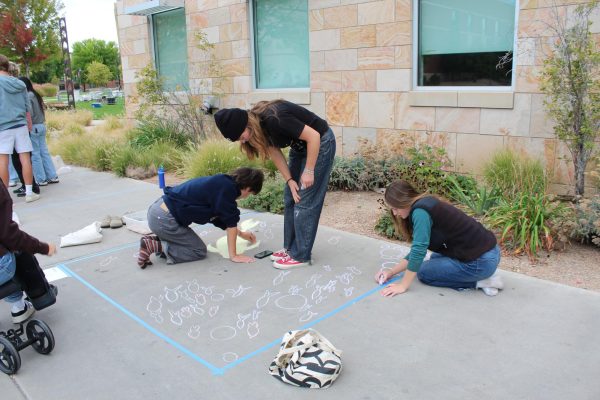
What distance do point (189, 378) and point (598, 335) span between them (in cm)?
242

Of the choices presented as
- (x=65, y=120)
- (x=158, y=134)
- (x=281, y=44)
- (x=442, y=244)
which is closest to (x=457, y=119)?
(x=442, y=244)

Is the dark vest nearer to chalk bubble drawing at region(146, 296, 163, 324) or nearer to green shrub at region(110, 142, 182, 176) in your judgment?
chalk bubble drawing at region(146, 296, 163, 324)

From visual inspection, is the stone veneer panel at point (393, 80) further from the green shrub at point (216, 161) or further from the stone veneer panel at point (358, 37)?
the green shrub at point (216, 161)

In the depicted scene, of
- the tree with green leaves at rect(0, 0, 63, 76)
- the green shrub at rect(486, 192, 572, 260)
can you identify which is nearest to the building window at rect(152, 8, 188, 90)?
the green shrub at rect(486, 192, 572, 260)

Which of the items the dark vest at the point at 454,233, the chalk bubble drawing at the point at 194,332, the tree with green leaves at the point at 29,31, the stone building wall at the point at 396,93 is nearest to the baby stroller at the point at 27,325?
the chalk bubble drawing at the point at 194,332

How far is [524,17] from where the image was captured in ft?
19.3

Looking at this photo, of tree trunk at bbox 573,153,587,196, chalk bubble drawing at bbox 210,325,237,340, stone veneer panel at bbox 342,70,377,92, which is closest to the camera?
chalk bubble drawing at bbox 210,325,237,340

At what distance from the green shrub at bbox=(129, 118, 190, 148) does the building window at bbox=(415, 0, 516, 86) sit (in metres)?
5.17

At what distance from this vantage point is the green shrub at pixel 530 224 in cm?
450

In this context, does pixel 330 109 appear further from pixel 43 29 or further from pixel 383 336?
pixel 43 29

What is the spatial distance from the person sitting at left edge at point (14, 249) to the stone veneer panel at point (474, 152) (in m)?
4.89

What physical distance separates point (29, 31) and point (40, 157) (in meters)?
21.4

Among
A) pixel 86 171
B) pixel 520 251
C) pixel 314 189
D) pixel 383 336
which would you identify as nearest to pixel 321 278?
pixel 314 189

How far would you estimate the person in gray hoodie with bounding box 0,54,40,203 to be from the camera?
259 inches
